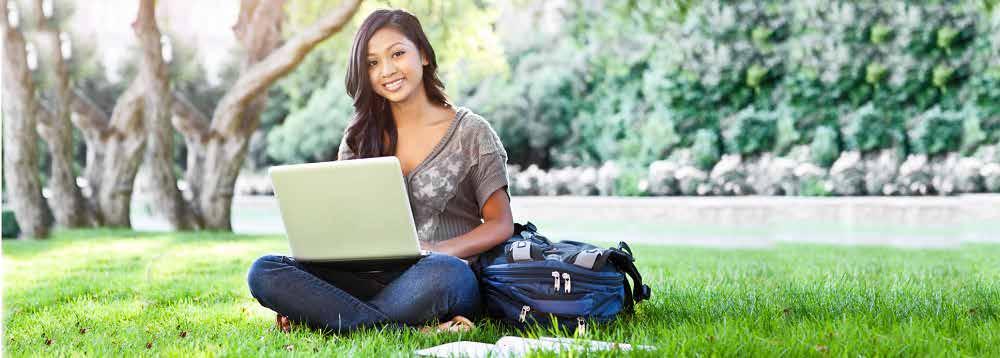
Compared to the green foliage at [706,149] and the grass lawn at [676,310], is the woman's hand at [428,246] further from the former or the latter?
the green foliage at [706,149]

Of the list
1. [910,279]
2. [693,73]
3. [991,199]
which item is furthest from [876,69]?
[910,279]

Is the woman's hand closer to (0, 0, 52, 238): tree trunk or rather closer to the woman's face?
the woman's face

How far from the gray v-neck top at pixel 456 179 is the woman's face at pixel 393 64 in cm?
23

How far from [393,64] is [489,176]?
0.52 m

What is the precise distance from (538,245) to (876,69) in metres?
9.53

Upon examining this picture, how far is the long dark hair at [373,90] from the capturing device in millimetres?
3238

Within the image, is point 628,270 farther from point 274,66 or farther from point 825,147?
point 825,147

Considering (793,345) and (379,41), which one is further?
(379,41)

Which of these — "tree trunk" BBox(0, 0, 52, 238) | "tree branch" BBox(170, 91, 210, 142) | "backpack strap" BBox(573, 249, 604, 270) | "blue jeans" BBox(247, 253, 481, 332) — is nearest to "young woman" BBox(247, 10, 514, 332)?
"blue jeans" BBox(247, 253, 481, 332)

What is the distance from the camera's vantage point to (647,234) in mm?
11711

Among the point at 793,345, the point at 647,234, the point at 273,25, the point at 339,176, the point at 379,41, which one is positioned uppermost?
the point at 273,25

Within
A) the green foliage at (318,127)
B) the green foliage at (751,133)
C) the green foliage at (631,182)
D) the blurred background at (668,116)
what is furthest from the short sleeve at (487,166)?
the green foliage at (318,127)

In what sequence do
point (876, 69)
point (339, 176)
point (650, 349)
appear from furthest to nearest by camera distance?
point (876, 69), point (339, 176), point (650, 349)

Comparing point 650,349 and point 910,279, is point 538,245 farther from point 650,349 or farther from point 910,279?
point 910,279
